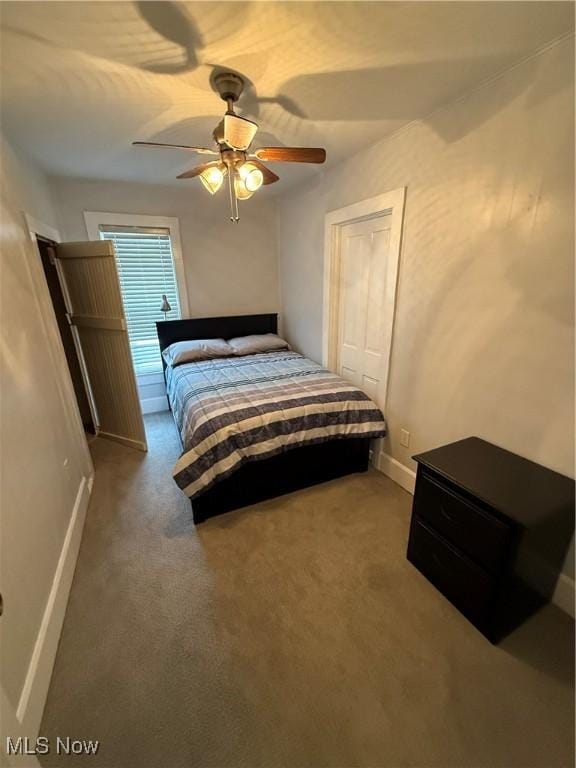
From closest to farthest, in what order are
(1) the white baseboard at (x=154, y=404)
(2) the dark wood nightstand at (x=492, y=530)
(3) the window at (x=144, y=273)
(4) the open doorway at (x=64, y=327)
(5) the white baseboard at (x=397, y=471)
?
1. (2) the dark wood nightstand at (x=492, y=530)
2. (5) the white baseboard at (x=397, y=471)
3. (4) the open doorway at (x=64, y=327)
4. (3) the window at (x=144, y=273)
5. (1) the white baseboard at (x=154, y=404)

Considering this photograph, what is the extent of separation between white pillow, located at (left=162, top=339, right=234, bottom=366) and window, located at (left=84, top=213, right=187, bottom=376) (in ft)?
0.99

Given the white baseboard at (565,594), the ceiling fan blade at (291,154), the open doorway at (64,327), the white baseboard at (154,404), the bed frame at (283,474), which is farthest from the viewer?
the white baseboard at (154,404)

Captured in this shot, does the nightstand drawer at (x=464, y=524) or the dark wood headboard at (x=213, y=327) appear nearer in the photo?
the nightstand drawer at (x=464, y=524)

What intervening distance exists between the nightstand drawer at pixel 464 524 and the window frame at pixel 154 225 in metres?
3.18

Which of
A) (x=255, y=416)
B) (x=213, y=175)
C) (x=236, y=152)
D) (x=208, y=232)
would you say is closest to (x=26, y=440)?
(x=255, y=416)

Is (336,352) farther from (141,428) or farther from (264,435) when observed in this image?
(141,428)

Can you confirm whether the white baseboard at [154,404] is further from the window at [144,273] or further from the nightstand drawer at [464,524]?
the nightstand drawer at [464,524]

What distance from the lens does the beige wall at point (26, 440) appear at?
1.18 meters

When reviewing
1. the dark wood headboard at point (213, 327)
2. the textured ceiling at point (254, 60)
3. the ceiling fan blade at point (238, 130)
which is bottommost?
the dark wood headboard at point (213, 327)

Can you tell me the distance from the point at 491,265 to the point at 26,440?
2.49 m

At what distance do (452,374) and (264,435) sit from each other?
127cm

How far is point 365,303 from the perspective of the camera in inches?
105

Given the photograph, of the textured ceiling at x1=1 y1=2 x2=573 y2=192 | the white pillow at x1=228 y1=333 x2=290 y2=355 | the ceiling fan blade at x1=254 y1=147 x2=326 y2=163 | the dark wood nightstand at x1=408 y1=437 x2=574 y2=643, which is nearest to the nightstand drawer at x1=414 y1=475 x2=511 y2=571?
the dark wood nightstand at x1=408 y1=437 x2=574 y2=643

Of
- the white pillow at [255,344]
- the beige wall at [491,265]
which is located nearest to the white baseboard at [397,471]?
the beige wall at [491,265]
